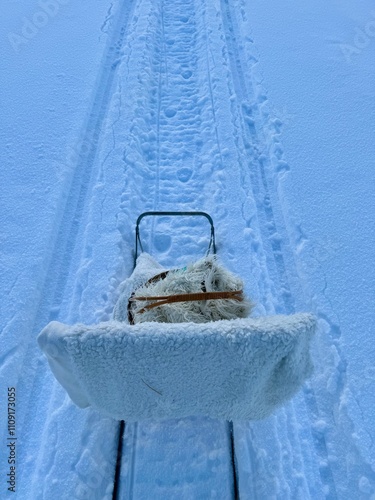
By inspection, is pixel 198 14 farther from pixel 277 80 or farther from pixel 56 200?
pixel 56 200

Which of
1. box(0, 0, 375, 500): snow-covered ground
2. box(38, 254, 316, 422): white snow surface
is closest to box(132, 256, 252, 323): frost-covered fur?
box(38, 254, 316, 422): white snow surface

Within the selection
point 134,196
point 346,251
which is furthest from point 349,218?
point 134,196

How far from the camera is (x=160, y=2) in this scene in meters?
4.08

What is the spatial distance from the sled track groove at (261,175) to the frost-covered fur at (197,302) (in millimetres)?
651

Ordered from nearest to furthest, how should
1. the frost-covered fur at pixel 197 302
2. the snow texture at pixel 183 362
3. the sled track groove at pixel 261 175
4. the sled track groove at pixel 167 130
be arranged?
the snow texture at pixel 183 362 < the frost-covered fur at pixel 197 302 < the sled track groove at pixel 261 175 < the sled track groove at pixel 167 130

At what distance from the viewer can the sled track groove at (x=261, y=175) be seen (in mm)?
1612

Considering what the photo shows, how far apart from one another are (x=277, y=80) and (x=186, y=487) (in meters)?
2.97

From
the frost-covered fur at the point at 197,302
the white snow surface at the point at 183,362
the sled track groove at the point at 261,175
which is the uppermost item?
the sled track groove at the point at 261,175

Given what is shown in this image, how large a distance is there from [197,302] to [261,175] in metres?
1.59

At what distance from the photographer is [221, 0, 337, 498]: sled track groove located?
161 centimetres

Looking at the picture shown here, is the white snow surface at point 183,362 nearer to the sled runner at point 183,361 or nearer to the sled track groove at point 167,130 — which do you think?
the sled runner at point 183,361

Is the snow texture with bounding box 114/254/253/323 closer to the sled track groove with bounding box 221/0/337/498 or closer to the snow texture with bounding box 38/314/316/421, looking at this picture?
the snow texture with bounding box 38/314/316/421

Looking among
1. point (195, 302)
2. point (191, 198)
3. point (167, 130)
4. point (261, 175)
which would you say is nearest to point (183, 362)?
point (195, 302)

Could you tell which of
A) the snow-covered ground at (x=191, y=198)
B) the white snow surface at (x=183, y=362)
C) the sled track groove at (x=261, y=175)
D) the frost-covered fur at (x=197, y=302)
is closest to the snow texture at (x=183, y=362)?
the white snow surface at (x=183, y=362)
